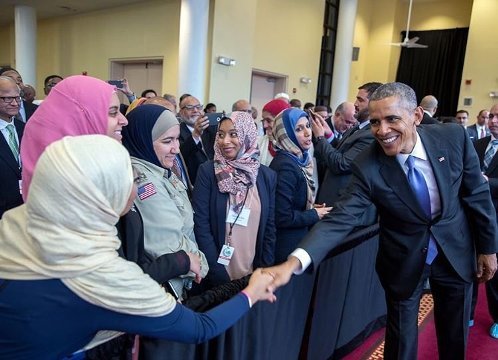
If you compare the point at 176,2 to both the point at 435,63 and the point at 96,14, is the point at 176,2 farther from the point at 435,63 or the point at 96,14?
the point at 435,63

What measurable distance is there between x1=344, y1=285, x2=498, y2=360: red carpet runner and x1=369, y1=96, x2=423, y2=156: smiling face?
139 centimetres

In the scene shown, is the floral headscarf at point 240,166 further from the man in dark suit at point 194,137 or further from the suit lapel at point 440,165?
the man in dark suit at point 194,137

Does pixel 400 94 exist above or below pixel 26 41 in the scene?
below

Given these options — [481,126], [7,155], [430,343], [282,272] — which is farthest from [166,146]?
[481,126]

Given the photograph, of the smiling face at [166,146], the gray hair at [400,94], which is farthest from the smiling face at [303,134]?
the smiling face at [166,146]

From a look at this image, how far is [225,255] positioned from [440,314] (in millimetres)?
1108

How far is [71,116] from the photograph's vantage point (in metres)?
1.25

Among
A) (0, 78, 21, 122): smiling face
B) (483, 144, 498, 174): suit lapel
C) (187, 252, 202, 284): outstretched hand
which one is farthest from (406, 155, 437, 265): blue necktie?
(0, 78, 21, 122): smiling face

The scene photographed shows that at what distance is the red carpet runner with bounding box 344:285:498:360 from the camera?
2.40 meters

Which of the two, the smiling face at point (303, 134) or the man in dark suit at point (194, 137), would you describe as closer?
the smiling face at point (303, 134)

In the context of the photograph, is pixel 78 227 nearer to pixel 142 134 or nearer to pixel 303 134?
pixel 142 134

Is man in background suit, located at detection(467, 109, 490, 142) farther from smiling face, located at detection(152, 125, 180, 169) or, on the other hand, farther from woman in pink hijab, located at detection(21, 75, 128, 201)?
woman in pink hijab, located at detection(21, 75, 128, 201)

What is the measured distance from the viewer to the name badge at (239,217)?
187 centimetres

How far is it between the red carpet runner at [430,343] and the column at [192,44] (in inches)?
191
